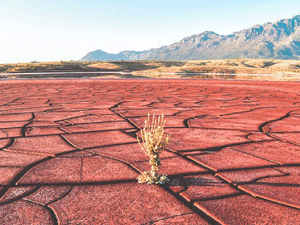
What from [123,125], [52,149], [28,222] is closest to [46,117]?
[123,125]

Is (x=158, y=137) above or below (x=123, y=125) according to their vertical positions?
above

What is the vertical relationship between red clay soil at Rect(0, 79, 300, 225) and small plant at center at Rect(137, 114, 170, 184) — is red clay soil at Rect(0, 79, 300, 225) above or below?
below

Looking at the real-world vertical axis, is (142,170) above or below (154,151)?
below

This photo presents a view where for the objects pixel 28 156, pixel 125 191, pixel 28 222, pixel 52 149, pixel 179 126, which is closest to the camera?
pixel 28 222

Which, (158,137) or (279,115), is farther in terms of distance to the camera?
(279,115)

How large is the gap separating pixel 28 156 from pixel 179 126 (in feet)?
6.90

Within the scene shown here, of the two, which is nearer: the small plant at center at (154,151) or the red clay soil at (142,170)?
the red clay soil at (142,170)

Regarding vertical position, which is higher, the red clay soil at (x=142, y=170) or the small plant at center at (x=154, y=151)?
the small plant at center at (x=154, y=151)

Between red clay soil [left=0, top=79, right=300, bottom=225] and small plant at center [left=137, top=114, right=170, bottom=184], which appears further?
small plant at center [left=137, top=114, right=170, bottom=184]

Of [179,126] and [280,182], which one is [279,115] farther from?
[280,182]

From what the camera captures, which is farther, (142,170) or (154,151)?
(142,170)

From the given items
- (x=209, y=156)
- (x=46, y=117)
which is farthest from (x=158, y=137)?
(x=46, y=117)

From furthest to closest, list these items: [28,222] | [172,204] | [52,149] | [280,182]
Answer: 1. [52,149]
2. [280,182]
3. [172,204]
4. [28,222]

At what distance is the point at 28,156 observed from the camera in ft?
9.62
